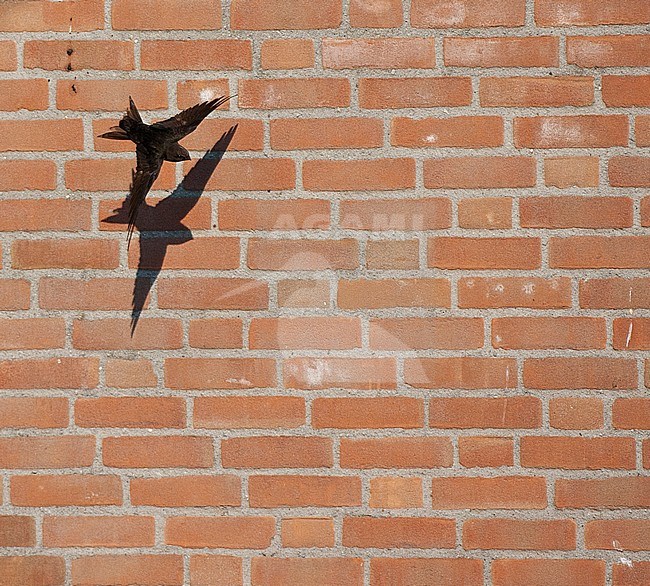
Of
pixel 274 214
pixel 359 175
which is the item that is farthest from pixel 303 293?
pixel 359 175

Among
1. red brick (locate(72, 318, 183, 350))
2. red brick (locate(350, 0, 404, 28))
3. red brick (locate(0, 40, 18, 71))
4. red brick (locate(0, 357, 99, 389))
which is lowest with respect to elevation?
red brick (locate(0, 357, 99, 389))

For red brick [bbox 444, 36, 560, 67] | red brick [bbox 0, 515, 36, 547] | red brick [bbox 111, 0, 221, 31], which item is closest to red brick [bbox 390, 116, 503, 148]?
red brick [bbox 444, 36, 560, 67]

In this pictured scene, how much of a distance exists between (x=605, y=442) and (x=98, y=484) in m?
1.13

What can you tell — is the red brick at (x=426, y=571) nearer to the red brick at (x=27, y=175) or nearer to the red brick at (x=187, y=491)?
the red brick at (x=187, y=491)

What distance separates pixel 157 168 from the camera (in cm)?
→ 150

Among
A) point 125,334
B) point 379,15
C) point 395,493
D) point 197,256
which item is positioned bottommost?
point 395,493

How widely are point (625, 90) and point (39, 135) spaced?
4.26ft

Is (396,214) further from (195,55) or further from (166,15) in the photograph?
(166,15)

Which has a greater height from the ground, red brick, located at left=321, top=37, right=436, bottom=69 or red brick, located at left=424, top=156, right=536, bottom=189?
red brick, located at left=321, top=37, right=436, bottom=69

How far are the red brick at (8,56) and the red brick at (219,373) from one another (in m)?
0.74

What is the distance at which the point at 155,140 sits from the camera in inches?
57.8

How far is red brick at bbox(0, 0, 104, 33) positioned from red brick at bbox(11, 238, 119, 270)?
48cm

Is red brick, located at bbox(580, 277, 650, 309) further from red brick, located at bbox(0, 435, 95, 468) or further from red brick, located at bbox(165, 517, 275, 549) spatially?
red brick, located at bbox(0, 435, 95, 468)

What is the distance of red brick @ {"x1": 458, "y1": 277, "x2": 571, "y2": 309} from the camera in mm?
1542
